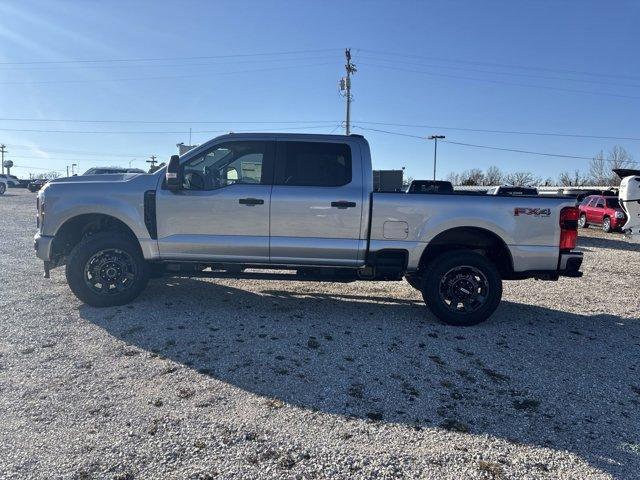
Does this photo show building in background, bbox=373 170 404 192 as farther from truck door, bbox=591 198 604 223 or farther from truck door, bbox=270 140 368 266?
truck door, bbox=591 198 604 223

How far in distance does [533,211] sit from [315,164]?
8.47 feet

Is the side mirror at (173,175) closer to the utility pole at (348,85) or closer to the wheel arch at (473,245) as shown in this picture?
the wheel arch at (473,245)

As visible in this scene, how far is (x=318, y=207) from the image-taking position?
509cm

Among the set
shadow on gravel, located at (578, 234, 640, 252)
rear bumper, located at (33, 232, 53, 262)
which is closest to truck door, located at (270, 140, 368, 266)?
rear bumper, located at (33, 232, 53, 262)

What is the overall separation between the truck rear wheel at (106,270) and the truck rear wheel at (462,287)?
349 cm

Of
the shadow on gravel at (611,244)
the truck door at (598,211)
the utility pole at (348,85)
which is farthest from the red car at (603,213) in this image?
the utility pole at (348,85)

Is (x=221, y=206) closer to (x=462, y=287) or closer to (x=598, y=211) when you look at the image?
(x=462, y=287)

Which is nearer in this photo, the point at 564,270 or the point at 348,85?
the point at 564,270

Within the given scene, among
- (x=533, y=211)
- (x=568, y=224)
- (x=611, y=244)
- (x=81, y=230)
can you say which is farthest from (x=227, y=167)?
(x=611, y=244)

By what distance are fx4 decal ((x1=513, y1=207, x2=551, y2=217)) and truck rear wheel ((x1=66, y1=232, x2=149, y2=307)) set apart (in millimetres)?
4462

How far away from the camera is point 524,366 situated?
410cm

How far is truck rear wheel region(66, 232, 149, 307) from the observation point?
523 cm

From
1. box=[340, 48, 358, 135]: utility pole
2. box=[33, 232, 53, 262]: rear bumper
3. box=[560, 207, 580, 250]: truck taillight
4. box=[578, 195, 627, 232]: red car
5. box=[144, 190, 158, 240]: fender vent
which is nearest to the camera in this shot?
box=[560, 207, 580, 250]: truck taillight

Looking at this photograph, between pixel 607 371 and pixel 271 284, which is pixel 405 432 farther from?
pixel 271 284
